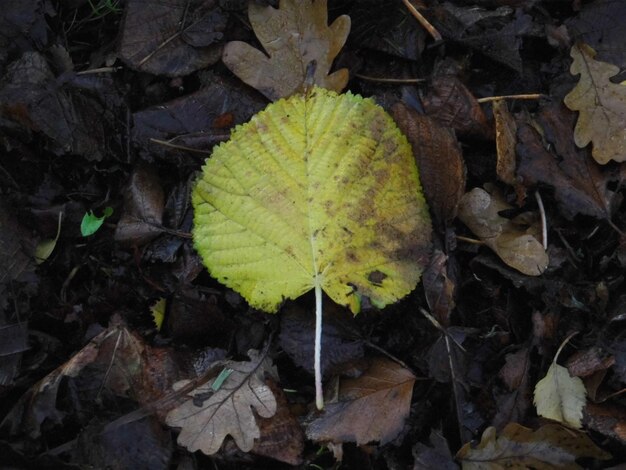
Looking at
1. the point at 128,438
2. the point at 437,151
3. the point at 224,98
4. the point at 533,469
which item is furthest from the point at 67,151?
the point at 533,469

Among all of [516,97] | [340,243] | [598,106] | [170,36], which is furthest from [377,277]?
[170,36]

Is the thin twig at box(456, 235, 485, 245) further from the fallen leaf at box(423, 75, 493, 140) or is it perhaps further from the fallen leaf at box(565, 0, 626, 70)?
the fallen leaf at box(565, 0, 626, 70)

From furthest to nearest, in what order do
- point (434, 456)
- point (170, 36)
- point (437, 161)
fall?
point (170, 36), point (437, 161), point (434, 456)

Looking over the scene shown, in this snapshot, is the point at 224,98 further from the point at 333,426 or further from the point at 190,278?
the point at 333,426

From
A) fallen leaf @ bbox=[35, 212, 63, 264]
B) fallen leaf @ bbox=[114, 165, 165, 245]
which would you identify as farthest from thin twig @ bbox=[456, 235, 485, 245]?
fallen leaf @ bbox=[35, 212, 63, 264]

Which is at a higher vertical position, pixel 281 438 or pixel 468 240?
pixel 468 240

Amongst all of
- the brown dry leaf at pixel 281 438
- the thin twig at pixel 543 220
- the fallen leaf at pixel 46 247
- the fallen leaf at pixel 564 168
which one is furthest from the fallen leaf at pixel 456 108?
the fallen leaf at pixel 46 247

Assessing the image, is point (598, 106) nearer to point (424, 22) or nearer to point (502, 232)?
point (502, 232)
